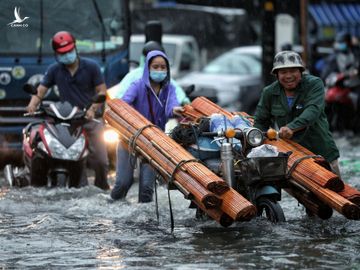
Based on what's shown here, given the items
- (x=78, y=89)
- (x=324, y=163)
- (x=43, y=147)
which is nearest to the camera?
(x=324, y=163)

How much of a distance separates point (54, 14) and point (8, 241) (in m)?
6.12

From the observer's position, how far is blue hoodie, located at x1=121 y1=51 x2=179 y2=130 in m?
10.4

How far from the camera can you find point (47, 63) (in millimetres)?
14531

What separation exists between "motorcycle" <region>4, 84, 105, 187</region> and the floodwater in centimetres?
44

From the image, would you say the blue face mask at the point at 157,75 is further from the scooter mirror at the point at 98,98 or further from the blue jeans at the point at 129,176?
the scooter mirror at the point at 98,98

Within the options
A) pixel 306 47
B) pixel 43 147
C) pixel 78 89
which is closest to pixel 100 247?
pixel 43 147

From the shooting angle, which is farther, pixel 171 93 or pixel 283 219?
pixel 171 93

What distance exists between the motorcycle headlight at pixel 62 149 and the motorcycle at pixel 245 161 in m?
2.09

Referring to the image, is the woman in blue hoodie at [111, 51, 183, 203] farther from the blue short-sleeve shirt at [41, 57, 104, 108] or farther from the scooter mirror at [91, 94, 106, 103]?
the blue short-sleeve shirt at [41, 57, 104, 108]

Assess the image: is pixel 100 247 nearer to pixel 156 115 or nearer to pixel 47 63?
pixel 156 115

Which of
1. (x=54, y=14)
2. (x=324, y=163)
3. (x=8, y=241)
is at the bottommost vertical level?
(x=8, y=241)

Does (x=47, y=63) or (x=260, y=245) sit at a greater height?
(x=47, y=63)

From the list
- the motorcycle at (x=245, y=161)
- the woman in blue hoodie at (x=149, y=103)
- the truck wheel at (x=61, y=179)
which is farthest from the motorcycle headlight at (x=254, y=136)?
the truck wheel at (x=61, y=179)

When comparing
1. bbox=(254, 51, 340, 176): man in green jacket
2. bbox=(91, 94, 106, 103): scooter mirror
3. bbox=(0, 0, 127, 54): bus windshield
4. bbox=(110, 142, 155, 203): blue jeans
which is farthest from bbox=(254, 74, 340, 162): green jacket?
bbox=(0, 0, 127, 54): bus windshield
